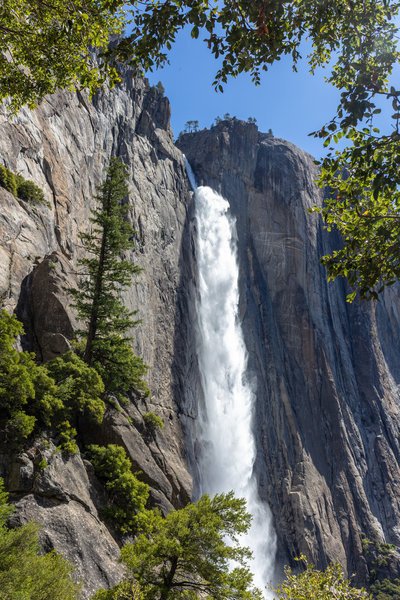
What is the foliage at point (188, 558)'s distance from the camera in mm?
9461

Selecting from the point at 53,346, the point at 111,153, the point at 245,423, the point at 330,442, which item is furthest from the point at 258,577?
the point at 111,153

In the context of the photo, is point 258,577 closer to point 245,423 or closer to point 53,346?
point 245,423

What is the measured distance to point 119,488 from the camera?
13305 mm

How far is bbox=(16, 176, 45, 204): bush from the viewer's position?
18969 millimetres

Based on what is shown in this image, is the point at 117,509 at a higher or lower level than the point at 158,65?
lower

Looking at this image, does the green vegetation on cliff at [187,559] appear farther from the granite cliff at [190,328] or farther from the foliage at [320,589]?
the granite cliff at [190,328]

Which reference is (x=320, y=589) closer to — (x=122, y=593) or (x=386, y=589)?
(x=122, y=593)

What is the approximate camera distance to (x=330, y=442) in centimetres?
4469

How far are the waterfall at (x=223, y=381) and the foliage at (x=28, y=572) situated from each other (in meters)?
23.0

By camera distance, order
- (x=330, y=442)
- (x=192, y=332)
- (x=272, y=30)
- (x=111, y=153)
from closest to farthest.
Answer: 1. (x=272, y=30)
2. (x=111, y=153)
3. (x=192, y=332)
4. (x=330, y=442)

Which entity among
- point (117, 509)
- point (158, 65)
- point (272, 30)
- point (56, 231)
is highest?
point (56, 231)

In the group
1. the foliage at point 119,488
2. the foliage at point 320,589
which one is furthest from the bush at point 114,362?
the foliage at point 320,589

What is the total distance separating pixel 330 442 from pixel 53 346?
1454 inches

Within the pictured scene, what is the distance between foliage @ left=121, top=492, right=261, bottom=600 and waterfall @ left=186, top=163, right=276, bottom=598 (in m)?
20.4
